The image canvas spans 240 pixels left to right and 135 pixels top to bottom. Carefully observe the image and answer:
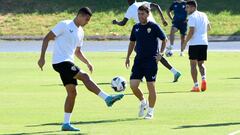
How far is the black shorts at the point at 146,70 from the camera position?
46.5ft

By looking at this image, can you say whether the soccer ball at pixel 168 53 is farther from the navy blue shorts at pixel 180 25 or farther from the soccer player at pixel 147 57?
the soccer player at pixel 147 57

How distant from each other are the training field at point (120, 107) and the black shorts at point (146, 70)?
2.40 ft

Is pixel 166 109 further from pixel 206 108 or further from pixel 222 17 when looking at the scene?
pixel 222 17

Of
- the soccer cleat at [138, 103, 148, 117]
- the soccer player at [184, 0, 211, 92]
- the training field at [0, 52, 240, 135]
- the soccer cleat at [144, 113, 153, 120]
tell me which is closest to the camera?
the training field at [0, 52, 240, 135]

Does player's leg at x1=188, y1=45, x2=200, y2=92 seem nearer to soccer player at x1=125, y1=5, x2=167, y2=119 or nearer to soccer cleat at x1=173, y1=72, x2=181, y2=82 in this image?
soccer cleat at x1=173, y1=72, x2=181, y2=82

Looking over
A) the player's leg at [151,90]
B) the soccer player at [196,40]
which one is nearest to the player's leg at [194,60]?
the soccer player at [196,40]

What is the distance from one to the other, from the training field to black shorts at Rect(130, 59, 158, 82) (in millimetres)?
730

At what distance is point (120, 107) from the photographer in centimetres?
1597

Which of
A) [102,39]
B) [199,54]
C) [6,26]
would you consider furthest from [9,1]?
[199,54]

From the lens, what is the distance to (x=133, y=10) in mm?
21922

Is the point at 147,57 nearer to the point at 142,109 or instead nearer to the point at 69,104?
the point at 142,109

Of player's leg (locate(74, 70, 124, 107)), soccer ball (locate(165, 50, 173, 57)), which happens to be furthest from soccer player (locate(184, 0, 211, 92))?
soccer ball (locate(165, 50, 173, 57))

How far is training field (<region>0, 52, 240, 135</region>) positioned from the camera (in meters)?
12.9

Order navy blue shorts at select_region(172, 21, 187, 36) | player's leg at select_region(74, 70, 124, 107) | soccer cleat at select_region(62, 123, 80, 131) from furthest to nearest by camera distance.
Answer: navy blue shorts at select_region(172, 21, 187, 36), player's leg at select_region(74, 70, 124, 107), soccer cleat at select_region(62, 123, 80, 131)
